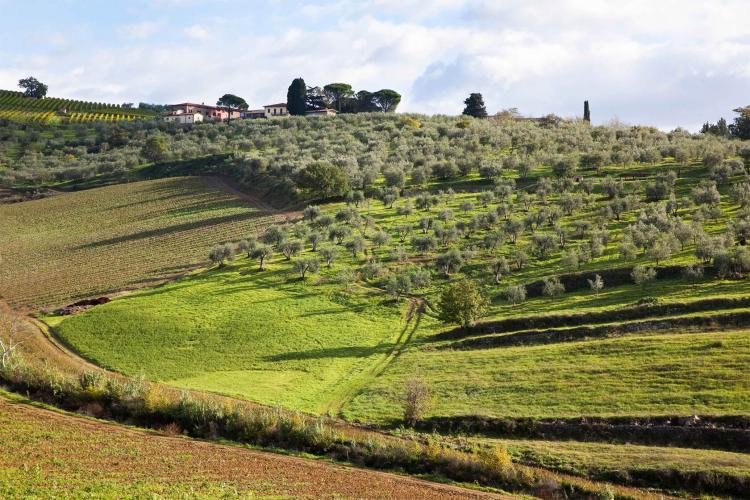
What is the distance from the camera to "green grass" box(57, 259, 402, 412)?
6012cm

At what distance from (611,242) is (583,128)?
355 ft

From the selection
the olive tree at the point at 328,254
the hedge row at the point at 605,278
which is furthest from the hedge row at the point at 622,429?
the olive tree at the point at 328,254

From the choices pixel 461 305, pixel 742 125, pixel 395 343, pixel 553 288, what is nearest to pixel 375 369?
pixel 395 343

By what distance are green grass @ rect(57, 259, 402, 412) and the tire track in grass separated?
0.53 m

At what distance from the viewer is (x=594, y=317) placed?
218ft

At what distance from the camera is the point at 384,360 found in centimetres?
6384

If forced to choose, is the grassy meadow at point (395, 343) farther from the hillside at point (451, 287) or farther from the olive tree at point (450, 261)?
the olive tree at point (450, 261)

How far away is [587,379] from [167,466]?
32.3m

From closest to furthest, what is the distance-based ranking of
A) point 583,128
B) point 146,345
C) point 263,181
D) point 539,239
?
point 146,345 < point 539,239 < point 263,181 < point 583,128

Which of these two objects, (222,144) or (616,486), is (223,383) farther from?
(222,144)

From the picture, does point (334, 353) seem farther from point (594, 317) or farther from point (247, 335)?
point (594, 317)

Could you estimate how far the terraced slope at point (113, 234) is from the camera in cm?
9019

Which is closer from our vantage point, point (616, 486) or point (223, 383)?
point (616, 486)

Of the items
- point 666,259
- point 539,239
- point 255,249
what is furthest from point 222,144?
point 666,259
